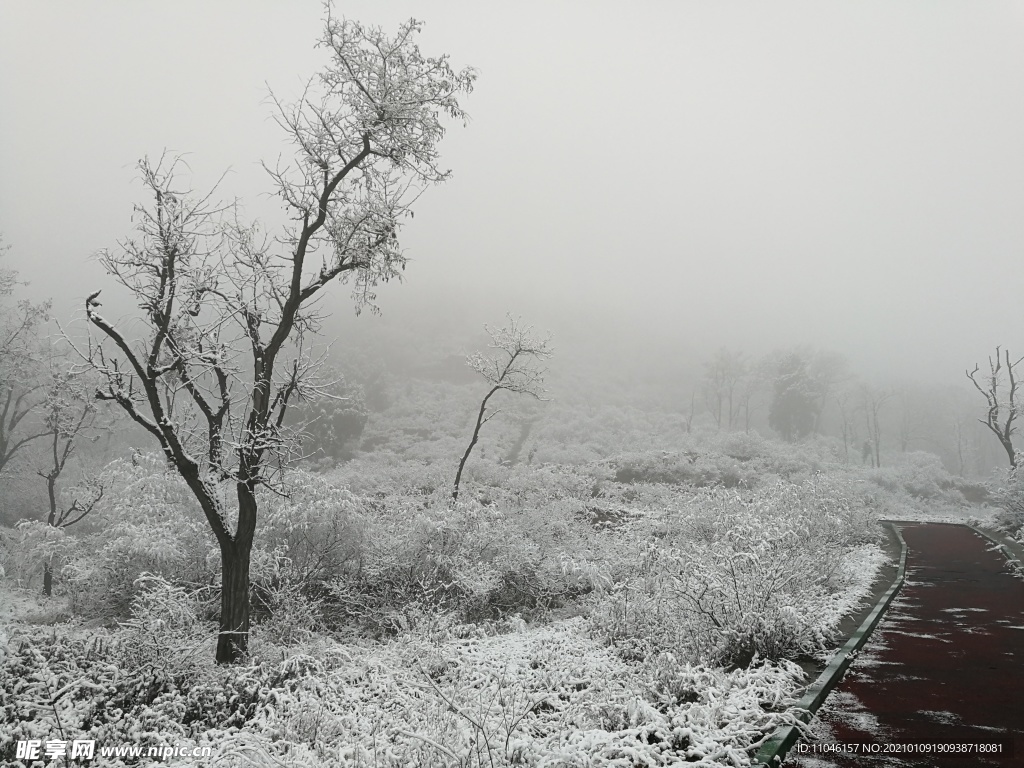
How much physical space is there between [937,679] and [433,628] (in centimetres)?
839

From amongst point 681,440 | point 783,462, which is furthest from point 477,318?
point 783,462

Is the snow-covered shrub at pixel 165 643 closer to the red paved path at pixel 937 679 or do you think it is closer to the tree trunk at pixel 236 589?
the tree trunk at pixel 236 589

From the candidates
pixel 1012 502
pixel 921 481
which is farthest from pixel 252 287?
pixel 921 481

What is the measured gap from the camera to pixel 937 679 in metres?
6.79

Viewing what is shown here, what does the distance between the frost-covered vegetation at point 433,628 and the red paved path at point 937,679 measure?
0.64m

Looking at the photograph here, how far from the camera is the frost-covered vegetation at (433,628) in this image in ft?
19.2

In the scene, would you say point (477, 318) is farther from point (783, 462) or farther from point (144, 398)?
point (144, 398)

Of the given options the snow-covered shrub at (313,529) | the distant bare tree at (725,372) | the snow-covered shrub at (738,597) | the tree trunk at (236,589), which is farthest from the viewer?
the distant bare tree at (725,372)

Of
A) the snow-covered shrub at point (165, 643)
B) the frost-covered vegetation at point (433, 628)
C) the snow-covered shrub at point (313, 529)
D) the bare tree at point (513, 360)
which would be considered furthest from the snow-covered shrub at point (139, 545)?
the bare tree at point (513, 360)

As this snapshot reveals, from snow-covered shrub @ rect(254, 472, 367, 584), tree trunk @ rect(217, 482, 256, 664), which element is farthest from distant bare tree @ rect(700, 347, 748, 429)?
tree trunk @ rect(217, 482, 256, 664)

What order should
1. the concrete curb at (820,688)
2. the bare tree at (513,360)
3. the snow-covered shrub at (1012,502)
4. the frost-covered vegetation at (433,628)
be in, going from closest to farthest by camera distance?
the concrete curb at (820,688) → the frost-covered vegetation at (433,628) → the snow-covered shrub at (1012,502) → the bare tree at (513,360)

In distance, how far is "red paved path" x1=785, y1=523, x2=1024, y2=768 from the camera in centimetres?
522

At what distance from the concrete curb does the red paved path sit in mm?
98

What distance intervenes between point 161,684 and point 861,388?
272 feet
